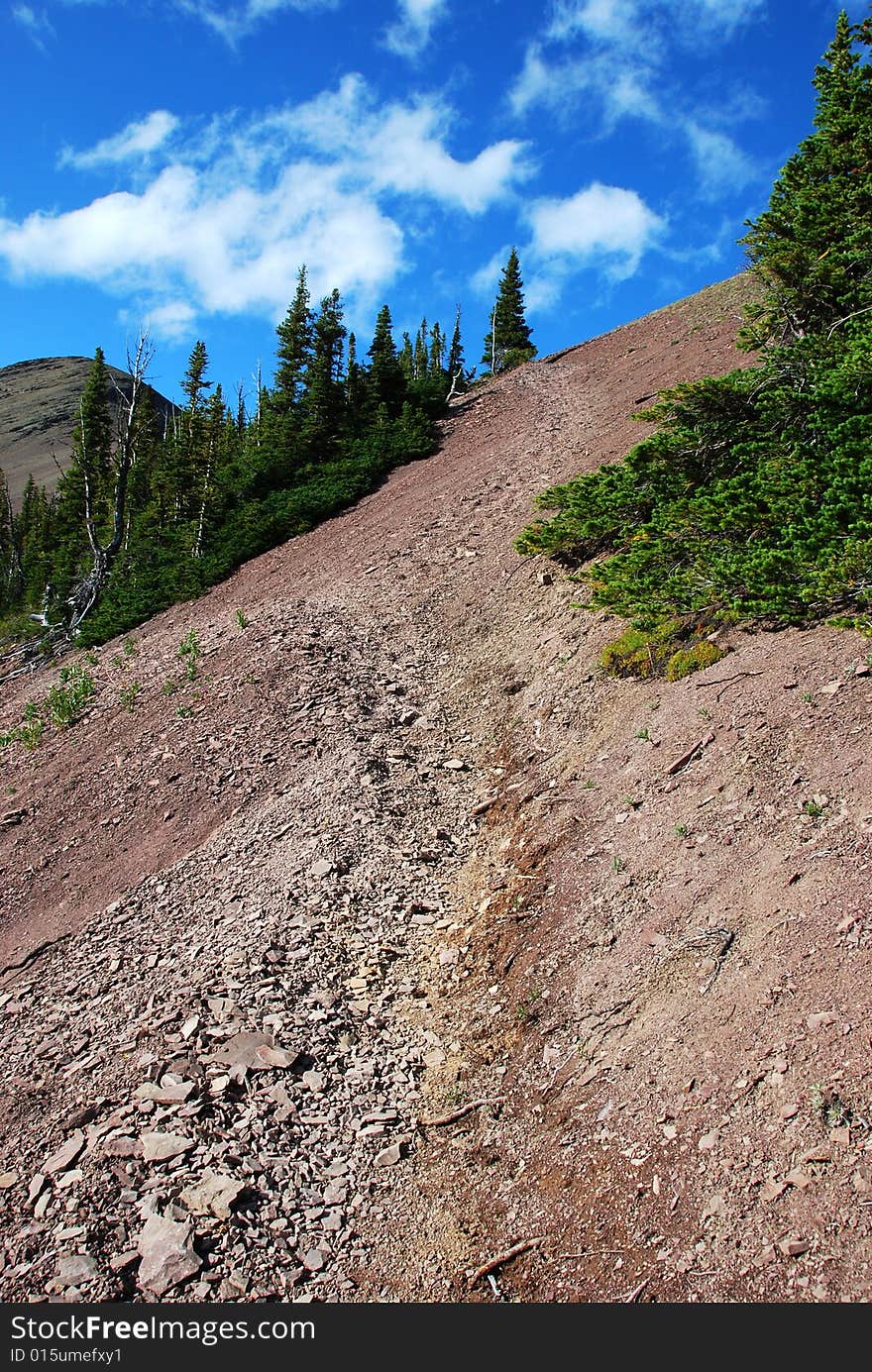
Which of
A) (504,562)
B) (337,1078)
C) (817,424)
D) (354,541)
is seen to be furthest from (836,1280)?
(354,541)

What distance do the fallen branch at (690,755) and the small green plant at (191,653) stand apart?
10590mm

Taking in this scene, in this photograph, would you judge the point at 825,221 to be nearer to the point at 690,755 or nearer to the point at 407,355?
the point at 690,755

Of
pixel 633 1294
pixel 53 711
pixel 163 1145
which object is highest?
pixel 53 711

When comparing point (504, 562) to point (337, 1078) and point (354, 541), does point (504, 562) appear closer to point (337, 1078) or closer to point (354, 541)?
point (354, 541)

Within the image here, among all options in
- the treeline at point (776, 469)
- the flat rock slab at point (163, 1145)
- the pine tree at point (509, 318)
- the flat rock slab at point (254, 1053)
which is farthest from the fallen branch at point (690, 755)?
the pine tree at point (509, 318)

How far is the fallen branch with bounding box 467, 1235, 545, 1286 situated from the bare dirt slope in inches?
1.0

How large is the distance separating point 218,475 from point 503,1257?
28670mm

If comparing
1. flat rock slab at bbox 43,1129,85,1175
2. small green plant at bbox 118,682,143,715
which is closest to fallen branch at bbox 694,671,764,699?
flat rock slab at bbox 43,1129,85,1175

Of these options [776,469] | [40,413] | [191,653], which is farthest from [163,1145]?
[40,413]

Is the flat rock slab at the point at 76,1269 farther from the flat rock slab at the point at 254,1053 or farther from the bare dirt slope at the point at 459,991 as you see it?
the flat rock slab at the point at 254,1053

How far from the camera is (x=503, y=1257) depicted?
5191mm

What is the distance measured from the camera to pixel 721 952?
21.6 ft

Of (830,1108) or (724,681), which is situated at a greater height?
(724,681)

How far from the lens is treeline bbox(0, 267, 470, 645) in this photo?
24.6m
